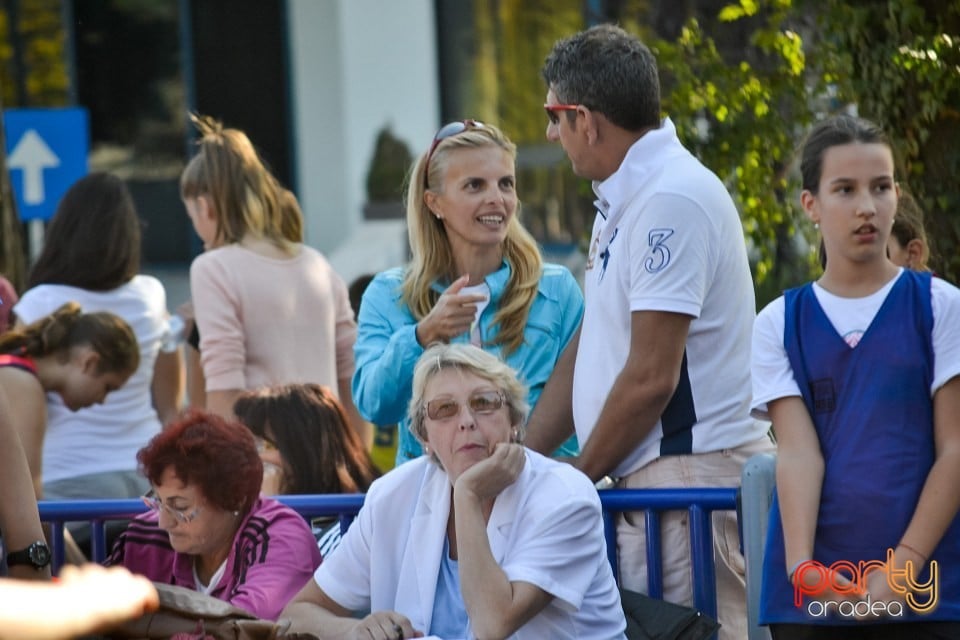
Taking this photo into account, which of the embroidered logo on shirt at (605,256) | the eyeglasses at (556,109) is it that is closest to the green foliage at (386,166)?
the eyeglasses at (556,109)

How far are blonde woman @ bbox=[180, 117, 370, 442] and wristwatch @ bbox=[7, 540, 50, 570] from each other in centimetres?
252

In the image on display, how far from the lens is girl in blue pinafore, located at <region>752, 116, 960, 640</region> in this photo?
365 cm

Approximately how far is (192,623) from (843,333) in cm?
169

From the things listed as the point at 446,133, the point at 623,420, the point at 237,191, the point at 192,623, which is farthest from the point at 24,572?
the point at 237,191

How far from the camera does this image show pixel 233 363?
6434mm

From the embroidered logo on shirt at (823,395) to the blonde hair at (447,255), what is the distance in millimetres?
1191

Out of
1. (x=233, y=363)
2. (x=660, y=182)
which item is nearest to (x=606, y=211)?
(x=660, y=182)

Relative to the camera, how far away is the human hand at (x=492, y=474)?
409 centimetres

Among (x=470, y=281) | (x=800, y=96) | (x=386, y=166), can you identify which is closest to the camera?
(x=470, y=281)

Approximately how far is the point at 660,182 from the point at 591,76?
335 mm

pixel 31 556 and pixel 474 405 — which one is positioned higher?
pixel 474 405

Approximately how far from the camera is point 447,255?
5.02 meters

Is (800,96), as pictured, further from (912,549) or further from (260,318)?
(912,549)

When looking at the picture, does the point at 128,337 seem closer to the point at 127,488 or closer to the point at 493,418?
the point at 127,488
